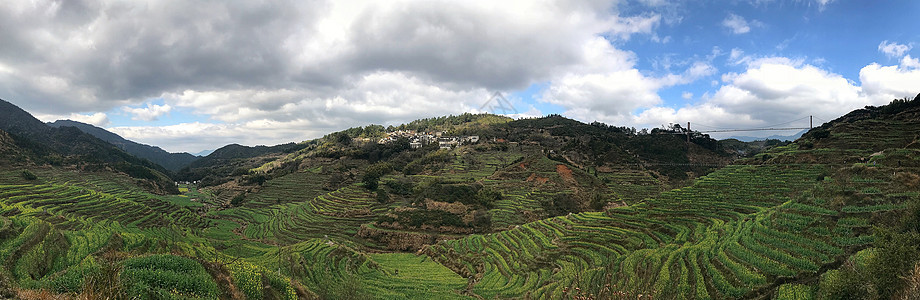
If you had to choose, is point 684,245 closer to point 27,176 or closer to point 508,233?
point 508,233


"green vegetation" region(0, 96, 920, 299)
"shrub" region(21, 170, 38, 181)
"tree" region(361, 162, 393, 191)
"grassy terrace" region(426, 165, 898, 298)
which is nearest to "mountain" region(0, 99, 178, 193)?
"green vegetation" region(0, 96, 920, 299)

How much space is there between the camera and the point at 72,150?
415 ft

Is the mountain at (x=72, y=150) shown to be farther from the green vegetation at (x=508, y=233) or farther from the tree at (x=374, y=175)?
the tree at (x=374, y=175)

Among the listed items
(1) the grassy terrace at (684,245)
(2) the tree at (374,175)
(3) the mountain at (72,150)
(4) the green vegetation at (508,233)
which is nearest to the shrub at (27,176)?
(4) the green vegetation at (508,233)

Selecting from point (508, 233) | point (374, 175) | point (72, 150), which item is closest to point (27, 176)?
point (374, 175)

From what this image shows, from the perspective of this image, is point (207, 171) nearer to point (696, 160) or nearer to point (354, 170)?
point (354, 170)

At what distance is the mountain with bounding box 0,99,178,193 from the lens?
75.5 meters

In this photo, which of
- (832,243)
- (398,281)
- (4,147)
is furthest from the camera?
(4,147)

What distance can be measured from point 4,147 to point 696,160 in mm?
141246

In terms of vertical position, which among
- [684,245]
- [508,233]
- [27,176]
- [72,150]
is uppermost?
[72,150]

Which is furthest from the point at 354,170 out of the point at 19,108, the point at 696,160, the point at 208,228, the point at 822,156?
the point at 19,108

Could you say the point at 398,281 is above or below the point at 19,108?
below

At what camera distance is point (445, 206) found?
159ft

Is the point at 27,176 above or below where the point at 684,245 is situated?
above
